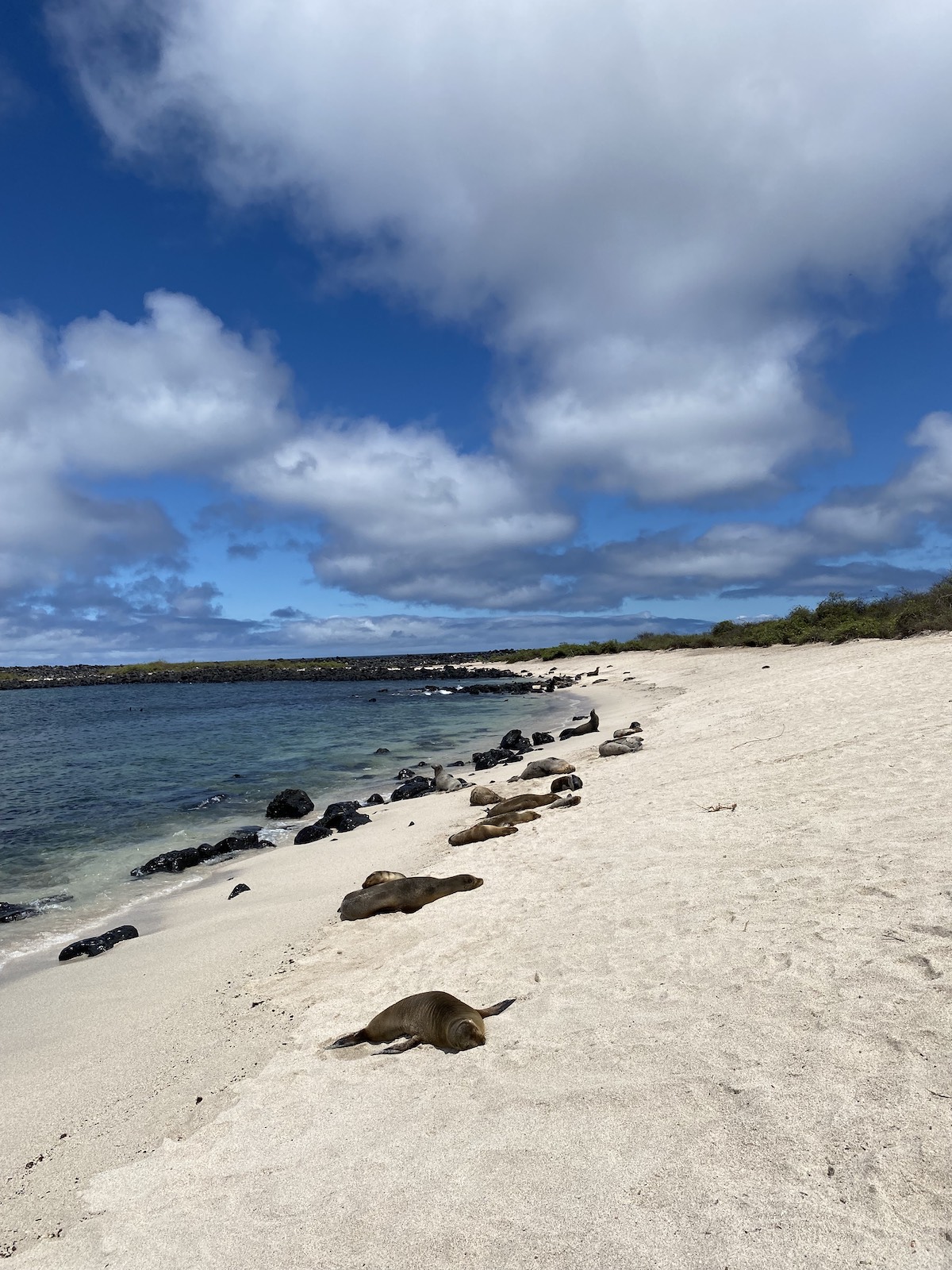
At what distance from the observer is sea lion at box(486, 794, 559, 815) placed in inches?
459

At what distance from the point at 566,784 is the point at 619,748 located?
10.2ft

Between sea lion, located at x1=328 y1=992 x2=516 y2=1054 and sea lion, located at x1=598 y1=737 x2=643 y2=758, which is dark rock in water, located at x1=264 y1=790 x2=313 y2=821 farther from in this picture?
sea lion, located at x1=328 y1=992 x2=516 y2=1054

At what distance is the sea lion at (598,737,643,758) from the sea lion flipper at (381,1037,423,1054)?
10538mm

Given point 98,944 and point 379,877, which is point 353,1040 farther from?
point 98,944

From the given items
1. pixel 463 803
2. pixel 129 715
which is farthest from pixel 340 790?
pixel 129 715

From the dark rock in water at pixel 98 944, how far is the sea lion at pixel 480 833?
14.8 ft

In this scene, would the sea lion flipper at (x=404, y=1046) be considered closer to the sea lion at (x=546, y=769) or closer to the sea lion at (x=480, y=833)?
the sea lion at (x=480, y=833)

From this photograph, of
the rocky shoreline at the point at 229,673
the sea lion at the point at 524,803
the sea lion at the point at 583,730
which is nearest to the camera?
the sea lion at the point at 524,803

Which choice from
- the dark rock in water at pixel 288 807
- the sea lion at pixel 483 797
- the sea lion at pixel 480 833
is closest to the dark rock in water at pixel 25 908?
the dark rock in water at pixel 288 807

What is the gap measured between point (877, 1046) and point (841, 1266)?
4.28 feet

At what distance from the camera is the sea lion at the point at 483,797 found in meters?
13.0

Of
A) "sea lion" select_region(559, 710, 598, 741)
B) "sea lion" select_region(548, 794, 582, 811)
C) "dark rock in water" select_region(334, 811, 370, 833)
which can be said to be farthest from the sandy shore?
"sea lion" select_region(559, 710, 598, 741)

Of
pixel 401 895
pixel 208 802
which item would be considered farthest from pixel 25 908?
pixel 208 802

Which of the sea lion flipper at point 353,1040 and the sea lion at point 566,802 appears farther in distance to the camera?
the sea lion at point 566,802
